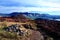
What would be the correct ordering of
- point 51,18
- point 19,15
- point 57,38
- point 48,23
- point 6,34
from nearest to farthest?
point 6,34 < point 57,38 < point 51,18 < point 48,23 < point 19,15

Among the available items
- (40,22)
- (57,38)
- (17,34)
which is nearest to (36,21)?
(40,22)

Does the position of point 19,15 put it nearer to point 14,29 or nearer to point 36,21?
point 36,21

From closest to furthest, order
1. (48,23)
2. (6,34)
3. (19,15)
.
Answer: (6,34) → (48,23) → (19,15)

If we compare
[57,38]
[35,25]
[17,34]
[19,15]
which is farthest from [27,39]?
[19,15]

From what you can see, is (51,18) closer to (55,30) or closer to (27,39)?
(55,30)

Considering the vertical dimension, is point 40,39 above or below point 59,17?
below

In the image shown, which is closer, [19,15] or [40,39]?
[40,39]

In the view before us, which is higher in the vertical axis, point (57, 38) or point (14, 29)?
point (14, 29)

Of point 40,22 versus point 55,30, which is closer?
point 55,30

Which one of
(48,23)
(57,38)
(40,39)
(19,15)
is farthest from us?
(19,15)
